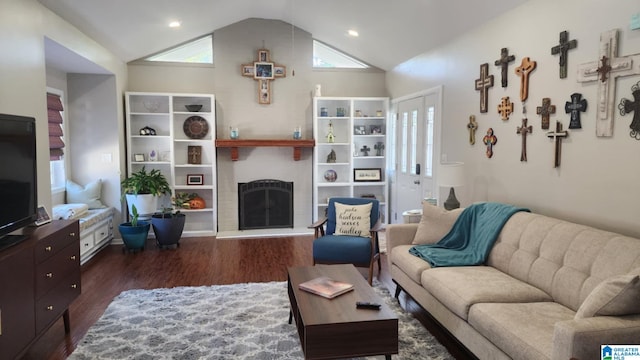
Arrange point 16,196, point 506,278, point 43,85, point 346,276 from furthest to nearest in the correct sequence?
point 43,85 → point 346,276 → point 506,278 → point 16,196

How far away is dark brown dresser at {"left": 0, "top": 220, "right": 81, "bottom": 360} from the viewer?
7.50 feet

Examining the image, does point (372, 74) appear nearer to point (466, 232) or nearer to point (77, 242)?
point (466, 232)

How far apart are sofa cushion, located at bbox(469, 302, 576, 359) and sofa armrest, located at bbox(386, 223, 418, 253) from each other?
4.84 ft

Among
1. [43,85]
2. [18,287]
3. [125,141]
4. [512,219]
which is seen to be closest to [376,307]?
[512,219]

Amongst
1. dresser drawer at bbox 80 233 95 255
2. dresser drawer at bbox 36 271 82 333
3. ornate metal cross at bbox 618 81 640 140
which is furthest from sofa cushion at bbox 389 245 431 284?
dresser drawer at bbox 80 233 95 255

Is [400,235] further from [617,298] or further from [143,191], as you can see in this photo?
[143,191]

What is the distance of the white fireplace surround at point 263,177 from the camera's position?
6805mm

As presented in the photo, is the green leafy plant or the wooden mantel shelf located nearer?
the green leafy plant

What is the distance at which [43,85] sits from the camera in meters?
3.67

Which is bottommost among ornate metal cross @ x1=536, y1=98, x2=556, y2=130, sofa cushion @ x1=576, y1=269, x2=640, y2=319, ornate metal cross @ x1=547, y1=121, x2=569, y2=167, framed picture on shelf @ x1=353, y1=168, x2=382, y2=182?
sofa cushion @ x1=576, y1=269, x2=640, y2=319

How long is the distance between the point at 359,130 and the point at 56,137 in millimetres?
4377

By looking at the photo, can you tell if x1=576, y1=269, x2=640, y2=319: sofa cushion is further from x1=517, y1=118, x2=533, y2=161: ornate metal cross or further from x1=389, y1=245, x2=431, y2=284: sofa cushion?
x1=517, y1=118, x2=533, y2=161: ornate metal cross

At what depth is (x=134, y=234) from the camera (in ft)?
17.9

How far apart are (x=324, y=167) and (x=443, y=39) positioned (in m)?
2.92
